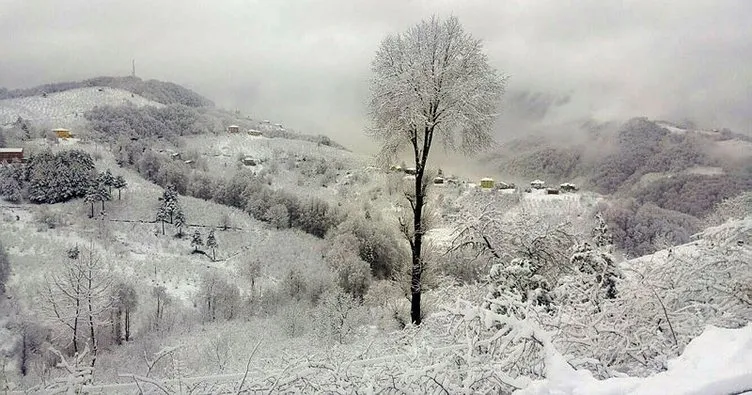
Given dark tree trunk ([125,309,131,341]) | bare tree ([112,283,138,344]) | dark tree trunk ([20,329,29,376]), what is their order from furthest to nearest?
dark tree trunk ([125,309,131,341])
bare tree ([112,283,138,344])
dark tree trunk ([20,329,29,376])

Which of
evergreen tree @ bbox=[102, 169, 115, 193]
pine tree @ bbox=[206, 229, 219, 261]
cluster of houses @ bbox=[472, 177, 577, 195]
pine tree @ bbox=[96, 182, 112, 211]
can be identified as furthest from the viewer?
pine tree @ bbox=[206, 229, 219, 261]

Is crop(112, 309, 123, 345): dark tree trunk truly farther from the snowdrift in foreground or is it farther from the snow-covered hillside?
the snowdrift in foreground

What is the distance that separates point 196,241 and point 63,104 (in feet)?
31.5

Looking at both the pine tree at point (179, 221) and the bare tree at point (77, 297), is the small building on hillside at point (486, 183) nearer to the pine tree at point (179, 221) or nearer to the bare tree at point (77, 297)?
the bare tree at point (77, 297)

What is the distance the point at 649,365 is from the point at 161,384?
260 cm

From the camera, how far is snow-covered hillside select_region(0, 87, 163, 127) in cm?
1380

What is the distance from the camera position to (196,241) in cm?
2884

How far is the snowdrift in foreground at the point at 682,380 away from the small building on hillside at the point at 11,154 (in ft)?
52.7

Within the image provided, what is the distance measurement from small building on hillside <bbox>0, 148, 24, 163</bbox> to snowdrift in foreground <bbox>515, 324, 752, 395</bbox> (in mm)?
16078

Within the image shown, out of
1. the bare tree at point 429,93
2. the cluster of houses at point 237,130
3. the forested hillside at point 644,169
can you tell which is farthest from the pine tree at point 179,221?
the bare tree at point 429,93

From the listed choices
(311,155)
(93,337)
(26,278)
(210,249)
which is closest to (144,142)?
(210,249)

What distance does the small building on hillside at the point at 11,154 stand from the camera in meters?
14.2

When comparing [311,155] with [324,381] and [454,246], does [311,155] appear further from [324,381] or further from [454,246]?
[324,381]

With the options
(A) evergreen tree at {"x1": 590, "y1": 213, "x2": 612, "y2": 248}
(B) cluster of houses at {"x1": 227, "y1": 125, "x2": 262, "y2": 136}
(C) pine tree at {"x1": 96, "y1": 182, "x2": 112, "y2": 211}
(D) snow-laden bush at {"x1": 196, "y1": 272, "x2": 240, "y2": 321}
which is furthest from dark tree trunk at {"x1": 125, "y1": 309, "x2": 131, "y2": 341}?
(B) cluster of houses at {"x1": 227, "y1": 125, "x2": 262, "y2": 136}
